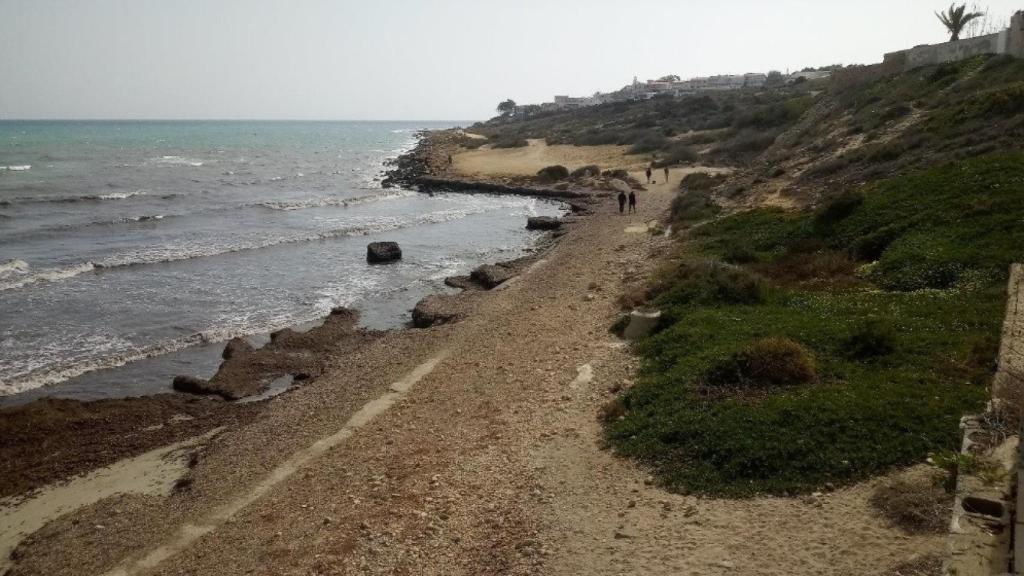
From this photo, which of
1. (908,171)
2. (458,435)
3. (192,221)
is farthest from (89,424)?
(192,221)

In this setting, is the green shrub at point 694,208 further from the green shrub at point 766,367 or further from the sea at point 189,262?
the green shrub at point 766,367

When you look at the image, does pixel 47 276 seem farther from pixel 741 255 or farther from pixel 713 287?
pixel 741 255

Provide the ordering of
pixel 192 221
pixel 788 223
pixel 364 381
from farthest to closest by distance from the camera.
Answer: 1. pixel 192 221
2. pixel 788 223
3. pixel 364 381

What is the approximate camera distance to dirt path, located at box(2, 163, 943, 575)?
25.4 ft

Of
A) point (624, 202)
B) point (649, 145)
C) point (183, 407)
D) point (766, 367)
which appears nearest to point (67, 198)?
point (624, 202)

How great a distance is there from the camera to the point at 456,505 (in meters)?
9.66

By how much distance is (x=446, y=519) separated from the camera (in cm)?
933

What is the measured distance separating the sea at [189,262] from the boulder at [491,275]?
170 cm

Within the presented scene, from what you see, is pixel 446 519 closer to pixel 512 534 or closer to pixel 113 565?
pixel 512 534

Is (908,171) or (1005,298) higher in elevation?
(908,171)

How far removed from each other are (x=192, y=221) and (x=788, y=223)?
35036 millimetres

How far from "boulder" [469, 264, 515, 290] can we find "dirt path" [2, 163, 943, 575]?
8532 millimetres

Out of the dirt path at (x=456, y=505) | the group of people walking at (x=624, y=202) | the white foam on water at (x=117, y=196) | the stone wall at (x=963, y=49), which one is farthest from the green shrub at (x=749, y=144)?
the white foam on water at (x=117, y=196)

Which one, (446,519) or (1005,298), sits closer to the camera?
(446,519)
